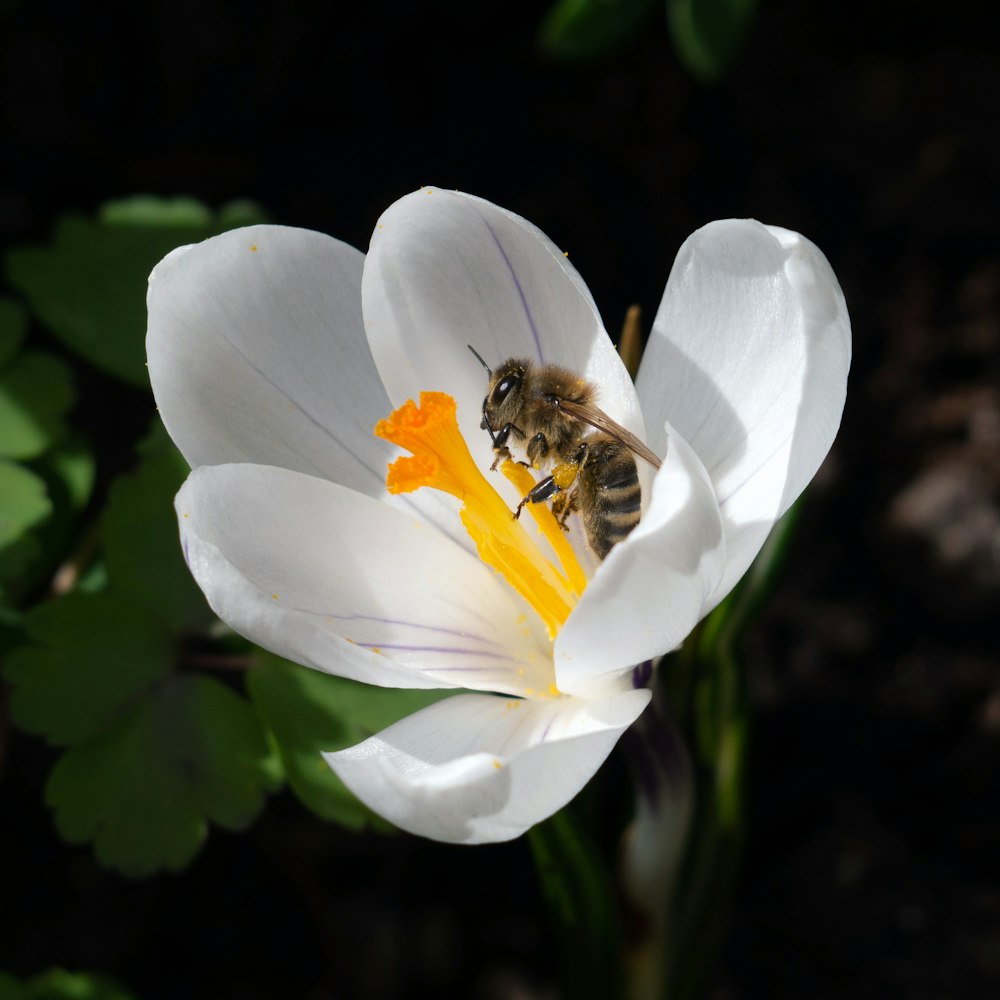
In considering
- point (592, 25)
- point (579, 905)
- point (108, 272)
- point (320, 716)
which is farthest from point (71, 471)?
point (592, 25)

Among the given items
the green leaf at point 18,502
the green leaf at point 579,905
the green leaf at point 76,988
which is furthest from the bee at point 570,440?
the green leaf at point 76,988

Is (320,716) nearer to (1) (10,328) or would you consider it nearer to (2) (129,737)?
(2) (129,737)

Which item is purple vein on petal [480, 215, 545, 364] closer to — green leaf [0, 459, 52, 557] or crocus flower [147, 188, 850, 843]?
crocus flower [147, 188, 850, 843]

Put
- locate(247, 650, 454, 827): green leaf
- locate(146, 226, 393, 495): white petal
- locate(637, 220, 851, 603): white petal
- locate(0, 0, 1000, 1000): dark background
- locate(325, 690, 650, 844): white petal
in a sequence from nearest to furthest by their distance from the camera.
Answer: locate(325, 690, 650, 844): white petal → locate(637, 220, 851, 603): white petal → locate(146, 226, 393, 495): white petal → locate(247, 650, 454, 827): green leaf → locate(0, 0, 1000, 1000): dark background

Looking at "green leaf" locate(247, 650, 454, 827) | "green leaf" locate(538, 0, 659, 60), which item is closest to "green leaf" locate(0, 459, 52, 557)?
"green leaf" locate(247, 650, 454, 827)

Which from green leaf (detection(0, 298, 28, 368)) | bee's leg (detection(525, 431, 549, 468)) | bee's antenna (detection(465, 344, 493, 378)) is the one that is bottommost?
bee's leg (detection(525, 431, 549, 468))

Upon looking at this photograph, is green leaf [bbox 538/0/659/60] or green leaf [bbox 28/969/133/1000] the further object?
green leaf [bbox 538/0/659/60]

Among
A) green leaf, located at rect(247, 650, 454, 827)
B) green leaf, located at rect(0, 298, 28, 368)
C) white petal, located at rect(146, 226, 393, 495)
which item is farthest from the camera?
green leaf, located at rect(0, 298, 28, 368)
